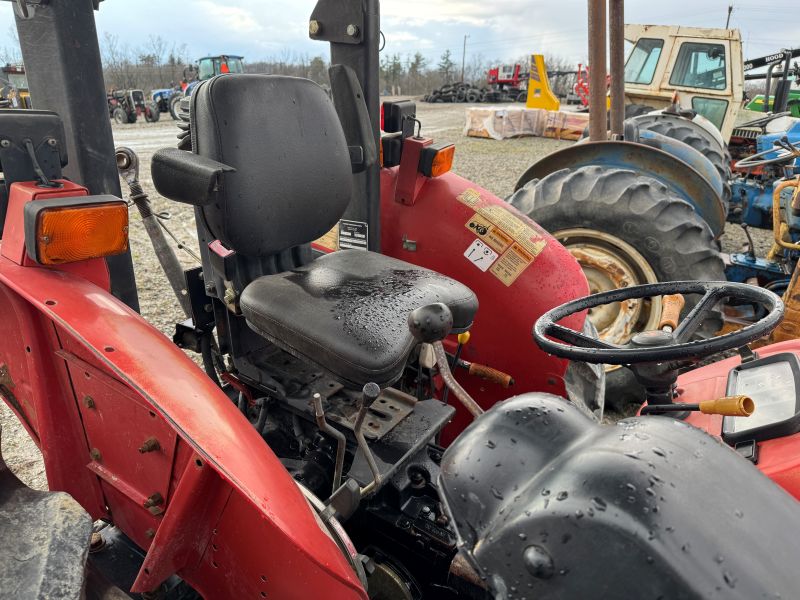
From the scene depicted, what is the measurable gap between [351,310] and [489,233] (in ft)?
2.17

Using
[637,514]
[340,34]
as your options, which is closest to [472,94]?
[340,34]

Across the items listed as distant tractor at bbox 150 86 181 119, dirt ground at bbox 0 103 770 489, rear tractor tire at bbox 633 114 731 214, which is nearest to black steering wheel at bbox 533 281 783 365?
dirt ground at bbox 0 103 770 489

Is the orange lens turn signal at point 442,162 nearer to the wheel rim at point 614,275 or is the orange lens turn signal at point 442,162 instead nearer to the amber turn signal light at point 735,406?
the wheel rim at point 614,275

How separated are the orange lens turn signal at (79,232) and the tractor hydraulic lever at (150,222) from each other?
469mm

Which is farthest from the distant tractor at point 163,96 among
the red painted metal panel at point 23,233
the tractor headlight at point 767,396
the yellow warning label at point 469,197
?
the tractor headlight at point 767,396

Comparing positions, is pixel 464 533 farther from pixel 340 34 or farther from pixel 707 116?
pixel 707 116

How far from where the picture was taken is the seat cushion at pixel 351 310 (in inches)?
52.9

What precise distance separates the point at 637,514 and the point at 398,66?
122 feet

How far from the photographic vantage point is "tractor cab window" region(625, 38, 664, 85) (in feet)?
22.0

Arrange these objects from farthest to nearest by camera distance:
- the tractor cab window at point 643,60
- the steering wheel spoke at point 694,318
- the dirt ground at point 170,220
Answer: the tractor cab window at point 643,60
the dirt ground at point 170,220
the steering wheel spoke at point 694,318

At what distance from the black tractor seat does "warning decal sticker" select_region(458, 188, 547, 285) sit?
30 centimetres

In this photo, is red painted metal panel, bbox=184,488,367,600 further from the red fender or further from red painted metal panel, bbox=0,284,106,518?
red painted metal panel, bbox=0,284,106,518

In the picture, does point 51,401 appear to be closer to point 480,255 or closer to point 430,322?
point 430,322

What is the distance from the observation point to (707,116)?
660cm
